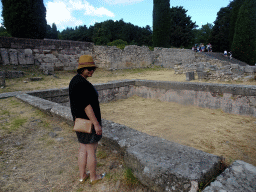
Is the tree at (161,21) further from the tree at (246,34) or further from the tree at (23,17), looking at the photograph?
the tree at (23,17)

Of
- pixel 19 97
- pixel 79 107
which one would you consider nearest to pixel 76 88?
pixel 79 107

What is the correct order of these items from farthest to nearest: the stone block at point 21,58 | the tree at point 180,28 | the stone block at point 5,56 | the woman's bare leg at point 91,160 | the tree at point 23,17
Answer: the tree at point 180,28 < the tree at point 23,17 < the stone block at point 21,58 < the stone block at point 5,56 < the woman's bare leg at point 91,160

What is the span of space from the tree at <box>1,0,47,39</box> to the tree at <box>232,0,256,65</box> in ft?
80.0

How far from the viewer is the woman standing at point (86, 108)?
161cm

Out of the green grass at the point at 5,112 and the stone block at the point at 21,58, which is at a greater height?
the stone block at the point at 21,58

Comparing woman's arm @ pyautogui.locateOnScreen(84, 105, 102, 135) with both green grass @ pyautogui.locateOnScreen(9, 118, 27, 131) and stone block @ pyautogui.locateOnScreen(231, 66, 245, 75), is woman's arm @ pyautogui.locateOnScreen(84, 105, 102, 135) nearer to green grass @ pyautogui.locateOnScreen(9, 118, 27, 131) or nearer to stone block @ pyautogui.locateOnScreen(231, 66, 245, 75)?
green grass @ pyautogui.locateOnScreen(9, 118, 27, 131)

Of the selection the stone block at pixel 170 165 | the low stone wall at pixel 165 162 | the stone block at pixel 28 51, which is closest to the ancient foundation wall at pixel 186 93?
the low stone wall at pixel 165 162

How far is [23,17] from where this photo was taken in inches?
583

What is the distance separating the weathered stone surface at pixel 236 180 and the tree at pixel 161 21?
74.5ft

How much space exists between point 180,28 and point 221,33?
7.69 m

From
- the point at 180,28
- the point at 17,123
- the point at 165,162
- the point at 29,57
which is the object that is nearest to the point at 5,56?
the point at 29,57

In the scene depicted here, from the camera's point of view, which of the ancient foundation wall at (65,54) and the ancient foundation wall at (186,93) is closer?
the ancient foundation wall at (186,93)

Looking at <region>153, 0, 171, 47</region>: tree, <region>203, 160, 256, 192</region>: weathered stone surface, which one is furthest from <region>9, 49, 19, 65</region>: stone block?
<region>153, 0, 171, 47</region>: tree

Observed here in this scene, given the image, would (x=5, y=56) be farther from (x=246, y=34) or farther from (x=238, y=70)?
(x=246, y=34)
